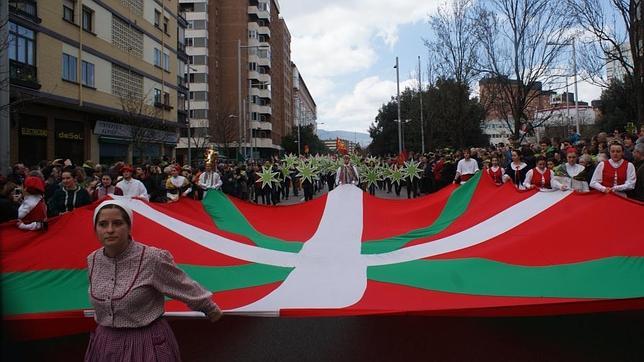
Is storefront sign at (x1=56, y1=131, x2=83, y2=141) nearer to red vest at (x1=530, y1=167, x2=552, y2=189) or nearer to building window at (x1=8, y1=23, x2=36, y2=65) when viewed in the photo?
building window at (x1=8, y1=23, x2=36, y2=65)

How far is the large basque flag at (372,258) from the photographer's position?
395cm

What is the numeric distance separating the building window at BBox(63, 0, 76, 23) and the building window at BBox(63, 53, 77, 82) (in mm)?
1828

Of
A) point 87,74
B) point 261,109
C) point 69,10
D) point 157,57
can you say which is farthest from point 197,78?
point 69,10

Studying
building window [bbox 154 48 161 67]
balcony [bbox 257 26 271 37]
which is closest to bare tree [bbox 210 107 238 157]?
building window [bbox 154 48 161 67]

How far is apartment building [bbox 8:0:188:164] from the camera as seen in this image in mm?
21828

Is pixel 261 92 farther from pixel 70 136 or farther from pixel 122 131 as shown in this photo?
pixel 70 136

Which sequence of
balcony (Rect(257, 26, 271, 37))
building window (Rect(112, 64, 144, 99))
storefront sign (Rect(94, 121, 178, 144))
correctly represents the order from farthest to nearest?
balcony (Rect(257, 26, 271, 37))
building window (Rect(112, 64, 144, 99))
storefront sign (Rect(94, 121, 178, 144))

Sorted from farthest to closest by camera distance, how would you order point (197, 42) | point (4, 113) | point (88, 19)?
point (197, 42) < point (88, 19) < point (4, 113)

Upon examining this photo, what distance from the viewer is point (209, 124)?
6238 centimetres

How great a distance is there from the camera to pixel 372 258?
20.6 feet

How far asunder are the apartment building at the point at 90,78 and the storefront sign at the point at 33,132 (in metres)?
0.04

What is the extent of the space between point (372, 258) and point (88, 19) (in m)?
27.0

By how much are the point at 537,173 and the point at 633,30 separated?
22.5 feet

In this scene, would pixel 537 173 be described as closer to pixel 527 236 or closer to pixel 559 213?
pixel 559 213
